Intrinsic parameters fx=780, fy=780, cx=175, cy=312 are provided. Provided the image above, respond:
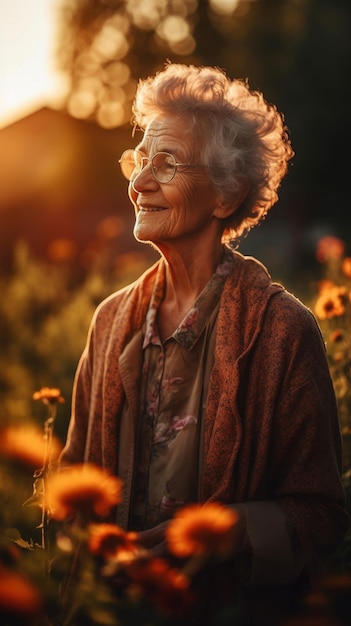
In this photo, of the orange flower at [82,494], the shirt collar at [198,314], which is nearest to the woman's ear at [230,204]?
the shirt collar at [198,314]

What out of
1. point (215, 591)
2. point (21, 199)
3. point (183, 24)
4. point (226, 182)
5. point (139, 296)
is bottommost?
point (215, 591)

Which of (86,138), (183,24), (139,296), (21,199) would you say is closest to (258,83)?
(183,24)

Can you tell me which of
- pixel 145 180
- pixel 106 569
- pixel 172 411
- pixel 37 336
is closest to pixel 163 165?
pixel 145 180

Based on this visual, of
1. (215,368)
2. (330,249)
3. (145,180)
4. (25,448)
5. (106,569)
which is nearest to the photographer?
(106,569)

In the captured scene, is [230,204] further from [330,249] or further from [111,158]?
[111,158]

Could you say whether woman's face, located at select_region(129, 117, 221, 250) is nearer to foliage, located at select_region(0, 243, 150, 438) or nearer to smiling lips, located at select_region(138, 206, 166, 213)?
Answer: smiling lips, located at select_region(138, 206, 166, 213)

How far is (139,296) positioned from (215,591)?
1.01 m

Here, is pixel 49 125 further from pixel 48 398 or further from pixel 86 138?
pixel 48 398

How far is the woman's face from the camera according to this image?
249 centimetres

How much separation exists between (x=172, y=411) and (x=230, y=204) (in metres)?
0.70

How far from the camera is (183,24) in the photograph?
3316 cm

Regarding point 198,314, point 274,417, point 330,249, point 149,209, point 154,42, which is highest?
point 154,42

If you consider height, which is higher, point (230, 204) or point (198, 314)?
point (230, 204)

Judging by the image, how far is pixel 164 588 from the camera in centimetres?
131
